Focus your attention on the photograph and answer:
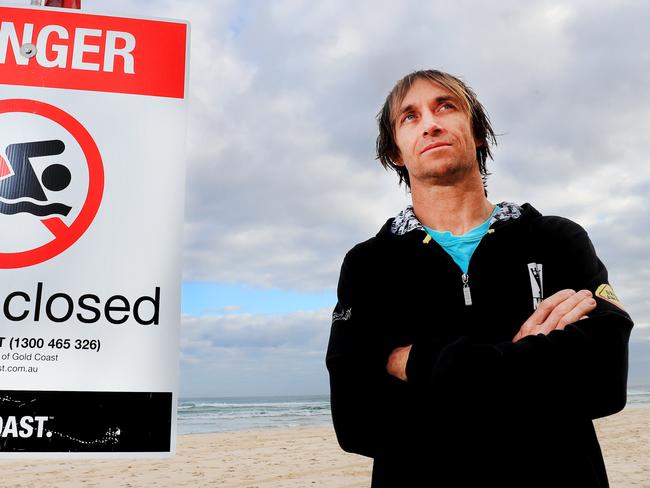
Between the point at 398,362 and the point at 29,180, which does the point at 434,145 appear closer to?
the point at 398,362

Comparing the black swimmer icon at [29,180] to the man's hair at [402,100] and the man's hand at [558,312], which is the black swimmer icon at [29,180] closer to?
the man's hair at [402,100]

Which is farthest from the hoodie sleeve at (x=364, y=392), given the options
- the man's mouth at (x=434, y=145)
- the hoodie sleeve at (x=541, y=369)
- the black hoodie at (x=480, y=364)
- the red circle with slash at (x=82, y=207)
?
the red circle with slash at (x=82, y=207)

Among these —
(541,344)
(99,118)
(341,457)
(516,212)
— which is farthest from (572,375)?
(341,457)

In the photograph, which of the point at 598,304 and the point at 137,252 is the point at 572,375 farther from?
the point at 137,252

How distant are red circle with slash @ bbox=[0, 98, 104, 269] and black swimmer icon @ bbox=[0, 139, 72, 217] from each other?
0.17ft

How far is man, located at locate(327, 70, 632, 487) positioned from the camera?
1906 millimetres

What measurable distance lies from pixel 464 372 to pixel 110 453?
114cm

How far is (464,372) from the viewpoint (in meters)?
1.90

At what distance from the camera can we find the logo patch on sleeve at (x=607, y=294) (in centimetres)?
208

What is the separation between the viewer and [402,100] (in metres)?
2.48

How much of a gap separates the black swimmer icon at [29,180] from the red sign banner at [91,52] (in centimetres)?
23

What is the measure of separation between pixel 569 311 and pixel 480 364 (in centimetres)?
39

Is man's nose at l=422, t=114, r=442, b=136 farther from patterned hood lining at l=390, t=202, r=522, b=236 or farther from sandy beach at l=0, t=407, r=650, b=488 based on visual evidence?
sandy beach at l=0, t=407, r=650, b=488

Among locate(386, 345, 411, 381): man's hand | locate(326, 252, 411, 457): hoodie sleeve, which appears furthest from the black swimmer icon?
locate(386, 345, 411, 381): man's hand
